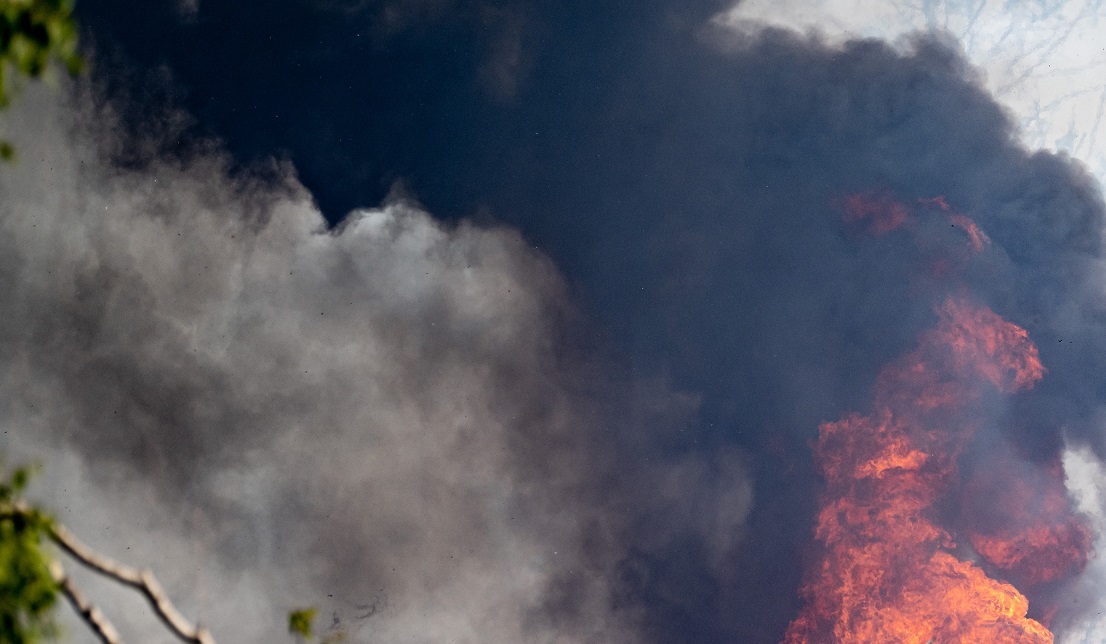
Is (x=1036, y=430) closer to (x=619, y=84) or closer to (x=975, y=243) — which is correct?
(x=975, y=243)

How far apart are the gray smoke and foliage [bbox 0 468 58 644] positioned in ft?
45.3

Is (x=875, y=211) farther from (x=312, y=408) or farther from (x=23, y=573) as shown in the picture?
(x=23, y=573)

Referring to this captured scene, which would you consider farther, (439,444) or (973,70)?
(973,70)

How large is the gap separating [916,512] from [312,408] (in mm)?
12846

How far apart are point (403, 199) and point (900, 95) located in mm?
10923

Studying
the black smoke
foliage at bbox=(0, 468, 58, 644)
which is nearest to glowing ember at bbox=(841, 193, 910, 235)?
the black smoke

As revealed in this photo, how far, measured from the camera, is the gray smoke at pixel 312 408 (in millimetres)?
17281

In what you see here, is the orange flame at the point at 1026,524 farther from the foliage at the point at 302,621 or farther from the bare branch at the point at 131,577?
the bare branch at the point at 131,577

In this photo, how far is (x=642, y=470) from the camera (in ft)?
60.2

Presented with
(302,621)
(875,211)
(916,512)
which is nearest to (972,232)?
(875,211)

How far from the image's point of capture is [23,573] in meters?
3.98

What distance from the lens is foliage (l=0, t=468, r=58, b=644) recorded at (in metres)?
3.86

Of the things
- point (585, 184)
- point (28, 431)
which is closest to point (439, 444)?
point (585, 184)

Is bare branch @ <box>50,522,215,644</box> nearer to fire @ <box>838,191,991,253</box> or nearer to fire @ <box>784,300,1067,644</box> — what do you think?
fire @ <box>784,300,1067,644</box>
